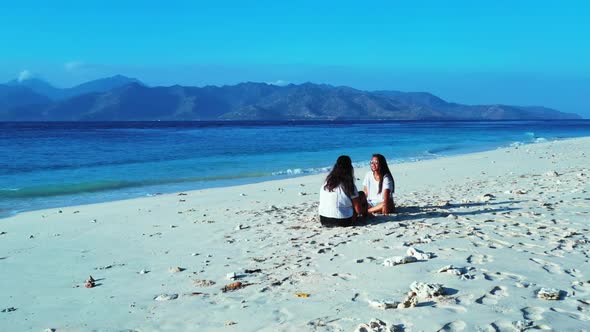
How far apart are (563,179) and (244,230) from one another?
9.18 m

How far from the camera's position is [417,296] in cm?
465

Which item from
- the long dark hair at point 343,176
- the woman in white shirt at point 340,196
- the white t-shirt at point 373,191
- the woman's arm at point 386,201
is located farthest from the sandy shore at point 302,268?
the long dark hair at point 343,176

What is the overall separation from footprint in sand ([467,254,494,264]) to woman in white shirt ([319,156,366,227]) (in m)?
2.64

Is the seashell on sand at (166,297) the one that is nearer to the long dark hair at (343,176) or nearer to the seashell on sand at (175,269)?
the seashell on sand at (175,269)

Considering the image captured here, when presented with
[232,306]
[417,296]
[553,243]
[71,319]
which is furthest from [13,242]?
[553,243]

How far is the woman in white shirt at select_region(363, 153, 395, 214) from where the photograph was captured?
9125 mm

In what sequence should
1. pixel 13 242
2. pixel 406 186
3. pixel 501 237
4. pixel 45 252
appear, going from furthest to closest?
pixel 406 186
pixel 13 242
pixel 45 252
pixel 501 237

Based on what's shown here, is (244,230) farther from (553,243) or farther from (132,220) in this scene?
(553,243)

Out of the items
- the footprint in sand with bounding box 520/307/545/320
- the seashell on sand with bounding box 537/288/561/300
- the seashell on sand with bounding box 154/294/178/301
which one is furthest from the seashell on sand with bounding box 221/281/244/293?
the seashell on sand with bounding box 537/288/561/300

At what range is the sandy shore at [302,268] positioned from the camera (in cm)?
445

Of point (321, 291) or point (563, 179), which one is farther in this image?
point (563, 179)

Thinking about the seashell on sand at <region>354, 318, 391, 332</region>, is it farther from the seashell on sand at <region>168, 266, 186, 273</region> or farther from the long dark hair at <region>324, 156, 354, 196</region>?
the long dark hair at <region>324, 156, 354, 196</region>

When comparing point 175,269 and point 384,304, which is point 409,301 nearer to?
point 384,304

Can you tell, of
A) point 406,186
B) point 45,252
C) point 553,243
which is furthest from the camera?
point 406,186
